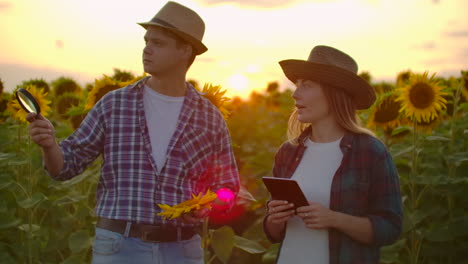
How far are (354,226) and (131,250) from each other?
1147 millimetres

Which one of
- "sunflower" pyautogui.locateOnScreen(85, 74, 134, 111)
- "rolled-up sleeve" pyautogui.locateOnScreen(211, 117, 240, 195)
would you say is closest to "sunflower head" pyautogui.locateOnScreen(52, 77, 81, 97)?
"sunflower" pyautogui.locateOnScreen(85, 74, 134, 111)

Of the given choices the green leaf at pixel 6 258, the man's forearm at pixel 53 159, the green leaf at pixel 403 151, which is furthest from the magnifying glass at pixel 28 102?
the green leaf at pixel 403 151

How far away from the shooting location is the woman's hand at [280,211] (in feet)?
10.1

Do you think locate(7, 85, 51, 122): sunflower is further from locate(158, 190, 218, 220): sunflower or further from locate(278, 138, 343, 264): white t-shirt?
locate(278, 138, 343, 264): white t-shirt

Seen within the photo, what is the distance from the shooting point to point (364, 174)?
313cm

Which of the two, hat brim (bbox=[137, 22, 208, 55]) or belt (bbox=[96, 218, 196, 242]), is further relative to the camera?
hat brim (bbox=[137, 22, 208, 55])

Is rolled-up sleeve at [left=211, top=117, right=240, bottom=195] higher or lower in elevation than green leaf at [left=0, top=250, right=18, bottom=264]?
higher

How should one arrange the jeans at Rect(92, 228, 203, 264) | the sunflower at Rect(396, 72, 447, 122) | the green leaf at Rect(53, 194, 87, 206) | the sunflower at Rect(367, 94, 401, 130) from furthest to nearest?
A: the sunflower at Rect(367, 94, 401, 130) < the sunflower at Rect(396, 72, 447, 122) < the green leaf at Rect(53, 194, 87, 206) < the jeans at Rect(92, 228, 203, 264)

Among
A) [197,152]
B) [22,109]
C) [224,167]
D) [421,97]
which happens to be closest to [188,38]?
[197,152]

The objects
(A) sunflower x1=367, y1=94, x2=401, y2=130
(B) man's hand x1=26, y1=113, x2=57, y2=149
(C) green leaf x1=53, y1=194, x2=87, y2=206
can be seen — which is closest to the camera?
(B) man's hand x1=26, y1=113, x2=57, y2=149

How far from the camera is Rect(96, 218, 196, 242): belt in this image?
10.8ft

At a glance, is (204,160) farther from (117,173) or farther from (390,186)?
(390,186)

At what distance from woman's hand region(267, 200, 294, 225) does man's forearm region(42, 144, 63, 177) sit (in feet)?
3.64

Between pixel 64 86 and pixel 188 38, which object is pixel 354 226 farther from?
pixel 64 86
